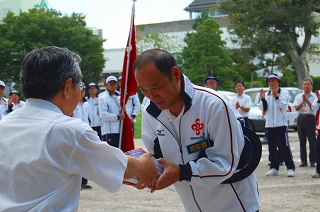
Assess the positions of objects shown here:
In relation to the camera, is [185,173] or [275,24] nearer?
[185,173]

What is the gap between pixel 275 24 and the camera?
33.5 meters

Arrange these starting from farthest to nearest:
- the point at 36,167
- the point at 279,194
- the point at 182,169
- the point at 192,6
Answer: the point at 192,6, the point at 279,194, the point at 182,169, the point at 36,167

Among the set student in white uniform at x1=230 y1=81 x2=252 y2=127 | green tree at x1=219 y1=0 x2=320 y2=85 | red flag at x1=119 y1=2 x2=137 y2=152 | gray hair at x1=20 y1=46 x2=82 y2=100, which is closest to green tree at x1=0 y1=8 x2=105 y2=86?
green tree at x1=219 y1=0 x2=320 y2=85

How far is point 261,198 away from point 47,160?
6.53 meters

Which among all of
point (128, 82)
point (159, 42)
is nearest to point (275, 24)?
point (159, 42)

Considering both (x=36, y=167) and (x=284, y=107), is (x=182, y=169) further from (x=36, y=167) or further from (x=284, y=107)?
(x=284, y=107)

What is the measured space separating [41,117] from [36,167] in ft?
0.84

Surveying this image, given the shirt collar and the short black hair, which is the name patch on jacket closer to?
the short black hair

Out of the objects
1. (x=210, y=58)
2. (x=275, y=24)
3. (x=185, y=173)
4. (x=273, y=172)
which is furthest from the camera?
(x=210, y=58)

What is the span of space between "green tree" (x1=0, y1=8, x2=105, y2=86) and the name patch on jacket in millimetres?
34160

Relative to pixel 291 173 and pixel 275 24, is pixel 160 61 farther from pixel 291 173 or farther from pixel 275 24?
pixel 275 24

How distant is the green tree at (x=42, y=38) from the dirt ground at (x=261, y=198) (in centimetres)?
2854

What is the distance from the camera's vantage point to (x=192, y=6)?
237 ft

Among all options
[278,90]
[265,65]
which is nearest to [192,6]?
[265,65]
